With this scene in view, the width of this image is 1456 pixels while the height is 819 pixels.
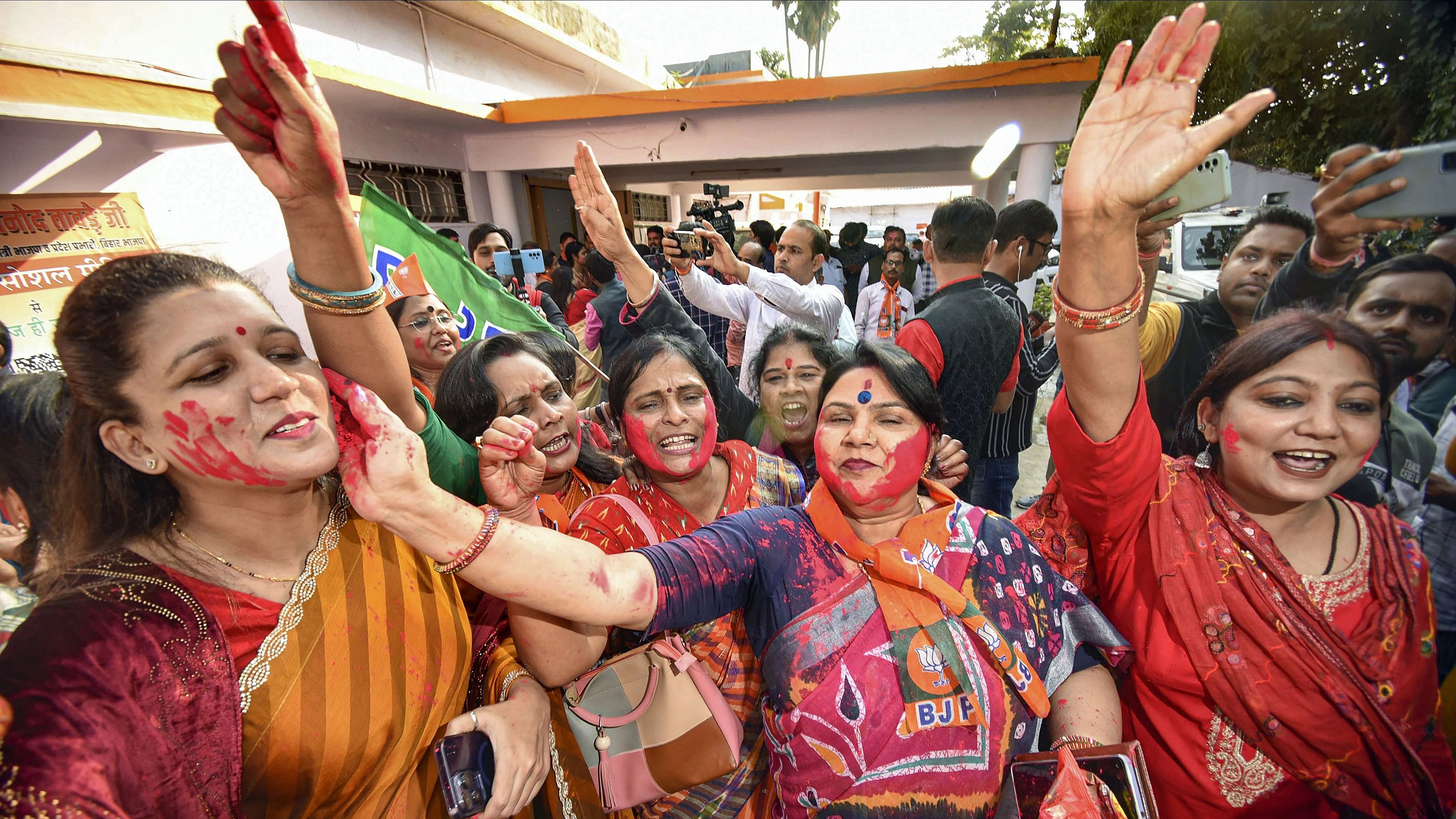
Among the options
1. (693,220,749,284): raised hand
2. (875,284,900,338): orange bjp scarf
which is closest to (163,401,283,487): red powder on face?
(693,220,749,284): raised hand

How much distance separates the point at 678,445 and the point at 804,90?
271 inches

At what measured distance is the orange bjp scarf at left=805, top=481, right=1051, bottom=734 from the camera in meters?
1.29

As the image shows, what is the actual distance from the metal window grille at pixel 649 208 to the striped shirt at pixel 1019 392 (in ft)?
38.2

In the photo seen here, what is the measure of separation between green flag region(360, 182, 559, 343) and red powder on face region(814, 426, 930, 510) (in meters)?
1.61

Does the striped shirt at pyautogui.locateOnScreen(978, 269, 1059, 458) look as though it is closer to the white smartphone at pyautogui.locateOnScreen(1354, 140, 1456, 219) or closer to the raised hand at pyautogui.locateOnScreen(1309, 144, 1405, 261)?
the raised hand at pyautogui.locateOnScreen(1309, 144, 1405, 261)

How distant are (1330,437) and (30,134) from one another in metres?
6.53

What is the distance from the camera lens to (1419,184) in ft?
3.69

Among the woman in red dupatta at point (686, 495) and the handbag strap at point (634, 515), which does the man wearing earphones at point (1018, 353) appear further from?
the handbag strap at point (634, 515)

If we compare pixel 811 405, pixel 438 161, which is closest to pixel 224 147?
pixel 438 161

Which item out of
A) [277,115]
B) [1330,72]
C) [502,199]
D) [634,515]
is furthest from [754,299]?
[1330,72]

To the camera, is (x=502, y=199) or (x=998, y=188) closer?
(x=502, y=199)

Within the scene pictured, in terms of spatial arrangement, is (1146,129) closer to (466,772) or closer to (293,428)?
(293,428)

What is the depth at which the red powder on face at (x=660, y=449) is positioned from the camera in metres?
1.78

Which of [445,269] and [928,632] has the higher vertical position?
[445,269]
